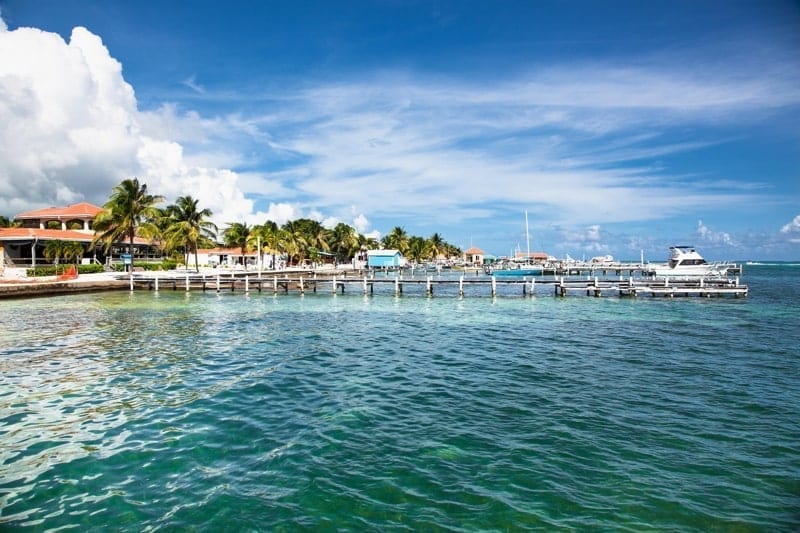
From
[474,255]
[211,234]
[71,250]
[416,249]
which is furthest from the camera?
[474,255]

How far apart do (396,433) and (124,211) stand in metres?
45.5

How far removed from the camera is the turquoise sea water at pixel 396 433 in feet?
20.5

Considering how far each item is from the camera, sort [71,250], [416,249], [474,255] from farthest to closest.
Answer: [474,255] < [416,249] < [71,250]

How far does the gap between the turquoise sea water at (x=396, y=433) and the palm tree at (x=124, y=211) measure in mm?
28917

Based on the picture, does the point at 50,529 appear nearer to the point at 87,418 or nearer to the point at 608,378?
the point at 87,418

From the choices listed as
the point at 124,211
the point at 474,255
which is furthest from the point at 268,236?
the point at 474,255

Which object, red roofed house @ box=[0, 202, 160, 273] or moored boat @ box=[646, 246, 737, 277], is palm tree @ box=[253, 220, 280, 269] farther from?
moored boat @ box=[646, 246, 737, 277]

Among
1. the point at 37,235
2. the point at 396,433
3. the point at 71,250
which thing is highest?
the point at 37,235

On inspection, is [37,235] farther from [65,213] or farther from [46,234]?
[65,213]

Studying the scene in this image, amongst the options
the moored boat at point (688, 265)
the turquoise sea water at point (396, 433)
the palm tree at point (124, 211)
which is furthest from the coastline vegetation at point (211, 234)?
the moored boat at point (688, 265)

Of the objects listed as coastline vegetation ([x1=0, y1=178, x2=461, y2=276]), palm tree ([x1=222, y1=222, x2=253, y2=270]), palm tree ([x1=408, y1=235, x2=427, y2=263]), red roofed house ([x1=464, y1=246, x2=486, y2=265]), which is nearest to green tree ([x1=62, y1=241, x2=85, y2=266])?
coastline vegetation ([x1=0, y1=178, x2=461, y2=276])

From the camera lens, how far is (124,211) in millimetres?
44594

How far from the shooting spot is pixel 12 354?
1538 cm

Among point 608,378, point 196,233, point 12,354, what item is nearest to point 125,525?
point 608,378
